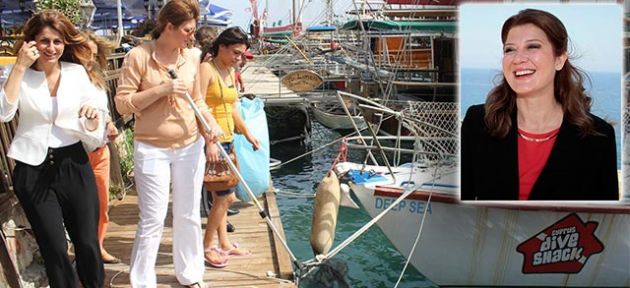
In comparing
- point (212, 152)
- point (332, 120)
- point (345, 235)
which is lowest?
point (345, 235)

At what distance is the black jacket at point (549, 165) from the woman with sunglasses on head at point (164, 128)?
148 centimetres

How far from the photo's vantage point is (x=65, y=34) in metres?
2.88

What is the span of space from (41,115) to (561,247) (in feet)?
14.7

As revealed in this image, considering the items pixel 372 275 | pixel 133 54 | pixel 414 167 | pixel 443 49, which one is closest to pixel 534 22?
pixel 133 54

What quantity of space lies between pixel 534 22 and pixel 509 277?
4023mm

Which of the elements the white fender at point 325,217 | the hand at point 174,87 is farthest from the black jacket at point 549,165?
the white fender at point 325,217

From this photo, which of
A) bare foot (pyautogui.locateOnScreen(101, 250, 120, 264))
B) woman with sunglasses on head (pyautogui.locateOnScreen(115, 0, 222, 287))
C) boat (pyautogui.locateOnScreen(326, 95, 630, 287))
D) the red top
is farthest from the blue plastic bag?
the red top

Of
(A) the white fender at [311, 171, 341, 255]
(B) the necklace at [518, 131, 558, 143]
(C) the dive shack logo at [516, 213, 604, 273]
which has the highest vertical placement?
(B) the necklace at [518, 131, 558, 143]

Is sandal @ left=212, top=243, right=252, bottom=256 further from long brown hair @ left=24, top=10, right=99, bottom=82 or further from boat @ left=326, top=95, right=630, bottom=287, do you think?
long brown hair @ left=24, top=10, right=99, bottom=82

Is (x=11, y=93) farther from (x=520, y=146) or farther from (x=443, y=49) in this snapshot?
(x=443, y=49)

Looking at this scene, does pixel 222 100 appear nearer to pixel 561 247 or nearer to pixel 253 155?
pixel 253 155

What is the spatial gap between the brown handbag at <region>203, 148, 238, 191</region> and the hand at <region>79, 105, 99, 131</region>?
0.99 m

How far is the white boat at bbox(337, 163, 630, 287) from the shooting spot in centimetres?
506

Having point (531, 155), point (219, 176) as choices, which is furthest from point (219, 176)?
point (531, 155)
